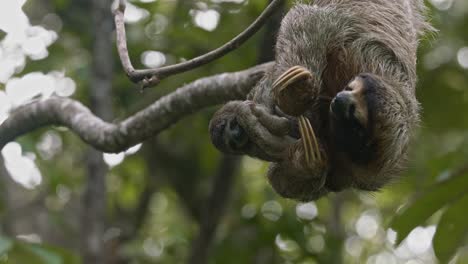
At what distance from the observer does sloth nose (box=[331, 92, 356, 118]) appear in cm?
230

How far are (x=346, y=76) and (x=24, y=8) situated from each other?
14.0 feet

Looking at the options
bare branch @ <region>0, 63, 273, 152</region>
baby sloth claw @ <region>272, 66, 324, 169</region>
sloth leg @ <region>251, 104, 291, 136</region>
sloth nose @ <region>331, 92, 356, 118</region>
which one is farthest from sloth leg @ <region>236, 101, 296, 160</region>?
bare branch @ <region>0, 63, 273, 152</region>

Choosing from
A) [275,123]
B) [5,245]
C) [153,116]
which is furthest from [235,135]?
[5,245]

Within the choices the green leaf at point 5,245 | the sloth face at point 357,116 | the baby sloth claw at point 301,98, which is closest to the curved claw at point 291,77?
the baby sloth claw at point 301,98

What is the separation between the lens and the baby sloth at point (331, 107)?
2.36 meters

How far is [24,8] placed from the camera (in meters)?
6.39

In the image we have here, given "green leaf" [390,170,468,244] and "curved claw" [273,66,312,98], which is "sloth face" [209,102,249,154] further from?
"green leaf" [390,170,468,244]

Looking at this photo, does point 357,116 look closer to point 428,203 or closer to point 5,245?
point 428,203

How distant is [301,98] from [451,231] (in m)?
1.55

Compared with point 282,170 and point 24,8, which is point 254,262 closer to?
point 24,8

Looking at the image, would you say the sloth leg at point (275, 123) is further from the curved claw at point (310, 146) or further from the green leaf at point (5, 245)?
the green leaf at point (5, 245)

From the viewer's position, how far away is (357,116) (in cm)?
230

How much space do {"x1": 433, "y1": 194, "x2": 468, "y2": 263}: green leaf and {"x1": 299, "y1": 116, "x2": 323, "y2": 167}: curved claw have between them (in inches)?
55.1

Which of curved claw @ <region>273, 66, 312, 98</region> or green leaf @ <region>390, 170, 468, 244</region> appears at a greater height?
curved claw @ <region>273, 66, 312, 98</region>
